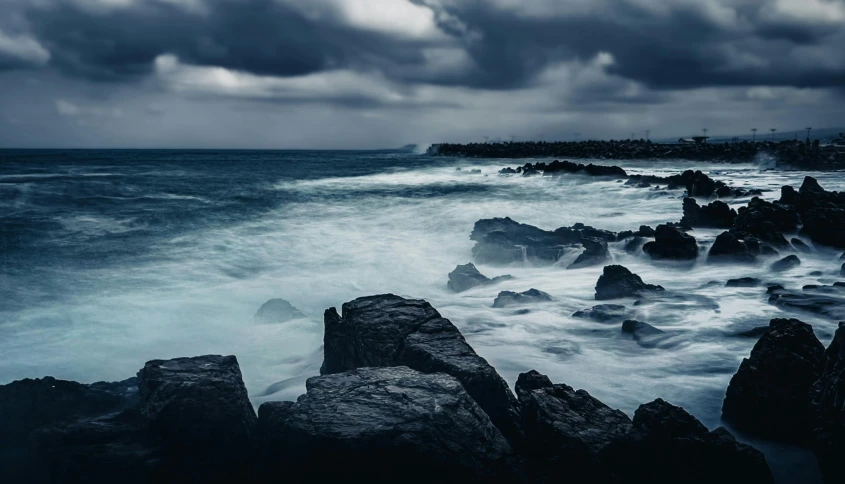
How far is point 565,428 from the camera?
4.51 meters

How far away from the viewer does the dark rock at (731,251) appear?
39.5 ft

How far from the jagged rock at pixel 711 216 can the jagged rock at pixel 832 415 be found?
12.6m

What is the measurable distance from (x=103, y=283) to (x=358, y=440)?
1065 cm

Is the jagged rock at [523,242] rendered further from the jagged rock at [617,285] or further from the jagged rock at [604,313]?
the jagged rock at [604,313]

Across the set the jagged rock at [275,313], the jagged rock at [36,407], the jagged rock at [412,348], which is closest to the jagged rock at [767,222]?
the jagged rock at [412,348]

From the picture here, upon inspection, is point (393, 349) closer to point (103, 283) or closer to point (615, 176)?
point (103, 283)

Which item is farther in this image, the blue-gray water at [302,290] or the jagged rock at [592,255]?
the jagged rock at [592,255]

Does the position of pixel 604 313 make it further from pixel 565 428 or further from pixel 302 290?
pixel 302 290

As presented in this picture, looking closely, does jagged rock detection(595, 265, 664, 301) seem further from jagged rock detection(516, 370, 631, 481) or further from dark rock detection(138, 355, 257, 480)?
dark rock detection(138, 355, 257, 480)

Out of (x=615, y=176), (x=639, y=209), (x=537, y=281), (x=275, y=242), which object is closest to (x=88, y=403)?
(x=537, y=281)

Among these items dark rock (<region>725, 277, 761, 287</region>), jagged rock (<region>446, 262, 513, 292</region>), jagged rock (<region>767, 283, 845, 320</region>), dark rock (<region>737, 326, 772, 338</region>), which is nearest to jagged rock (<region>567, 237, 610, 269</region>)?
jagged rock (<region>446, 262, 513, 292</region>)

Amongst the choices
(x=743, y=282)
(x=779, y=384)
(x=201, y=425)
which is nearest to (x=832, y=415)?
(x=779, y=384)

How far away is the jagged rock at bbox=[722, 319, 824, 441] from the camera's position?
4969mm

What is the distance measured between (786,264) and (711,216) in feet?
17.9
